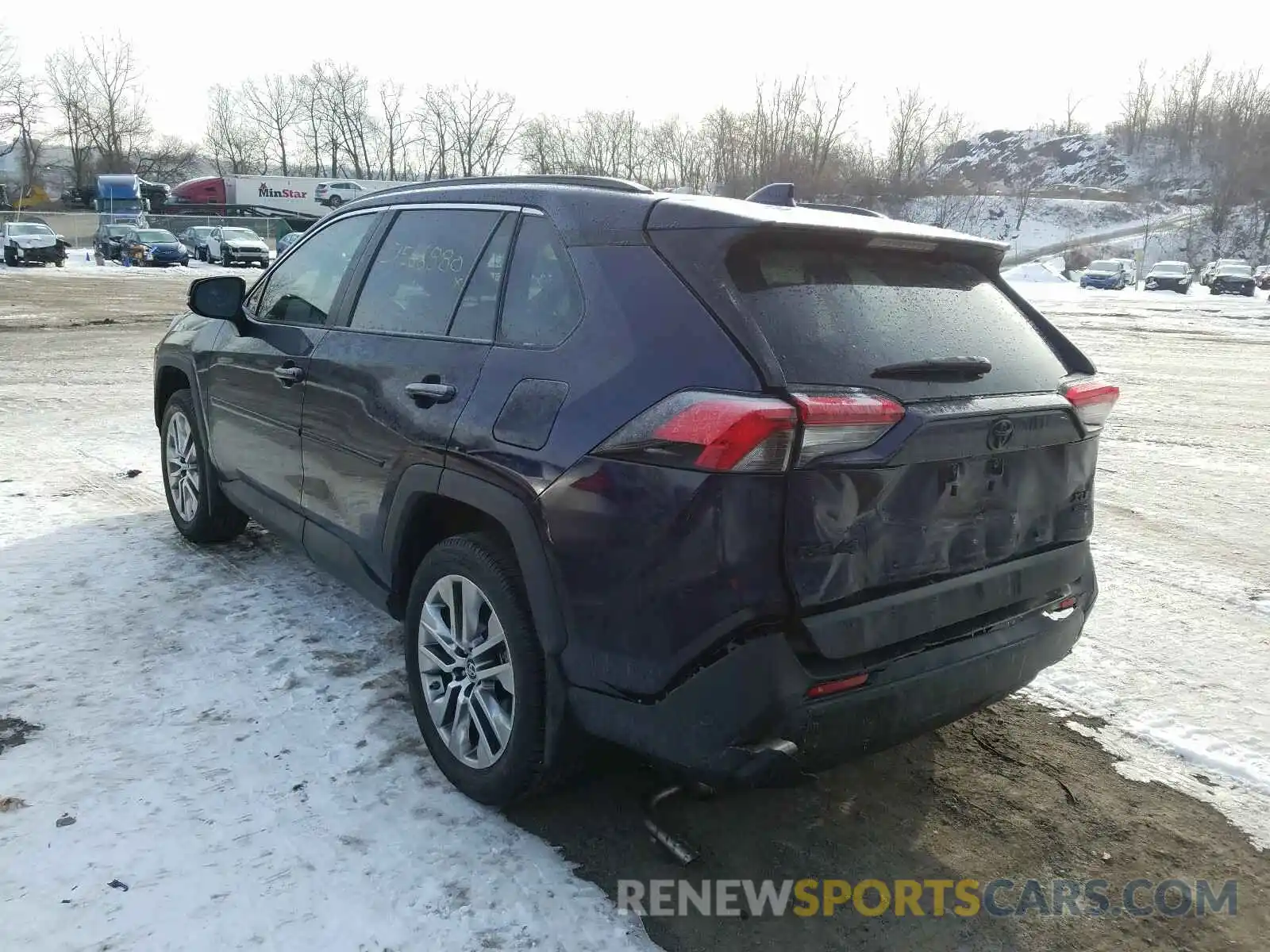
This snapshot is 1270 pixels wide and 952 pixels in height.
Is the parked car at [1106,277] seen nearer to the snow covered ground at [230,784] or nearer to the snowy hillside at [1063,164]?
the snowy hillside at [1063,164]

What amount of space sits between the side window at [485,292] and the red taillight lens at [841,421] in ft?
3.80

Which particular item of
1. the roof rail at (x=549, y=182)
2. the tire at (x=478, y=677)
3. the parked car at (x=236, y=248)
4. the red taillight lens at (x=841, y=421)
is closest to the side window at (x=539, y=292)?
the roof rail at (x=549, y=182)

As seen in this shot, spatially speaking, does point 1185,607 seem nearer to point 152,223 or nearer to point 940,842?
point 940,842

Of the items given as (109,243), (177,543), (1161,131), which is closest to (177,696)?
(177,543)

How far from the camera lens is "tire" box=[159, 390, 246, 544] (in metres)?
4.90

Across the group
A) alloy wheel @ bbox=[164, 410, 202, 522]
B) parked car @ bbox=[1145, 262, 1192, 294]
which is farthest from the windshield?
parked car @ bbox=[1145, 262, 1192, 294]

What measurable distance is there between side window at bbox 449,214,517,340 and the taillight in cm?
175

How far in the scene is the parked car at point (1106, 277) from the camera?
44781 mm

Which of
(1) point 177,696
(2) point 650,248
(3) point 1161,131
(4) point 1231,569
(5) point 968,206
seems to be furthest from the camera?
(3) point 1161,131

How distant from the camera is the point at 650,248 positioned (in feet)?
8.11

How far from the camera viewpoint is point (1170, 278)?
42000mm

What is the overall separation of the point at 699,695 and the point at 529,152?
88.2 m

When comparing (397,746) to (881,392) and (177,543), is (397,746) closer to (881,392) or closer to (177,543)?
(881,392)

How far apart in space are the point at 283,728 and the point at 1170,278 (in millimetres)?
47457
